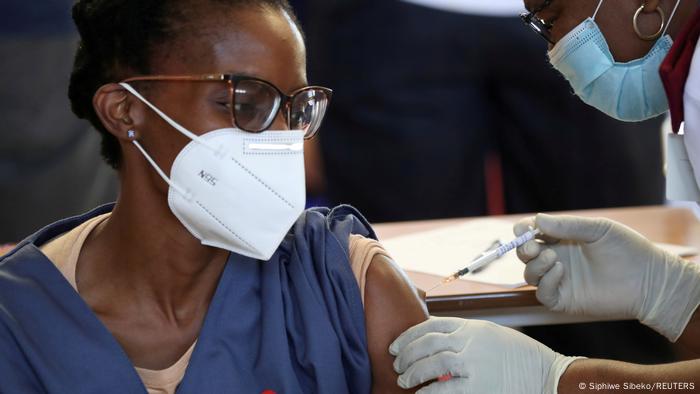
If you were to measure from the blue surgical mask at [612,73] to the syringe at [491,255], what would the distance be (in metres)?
0.34

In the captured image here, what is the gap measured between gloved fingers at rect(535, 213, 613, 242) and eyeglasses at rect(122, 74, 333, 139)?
2.21 feet

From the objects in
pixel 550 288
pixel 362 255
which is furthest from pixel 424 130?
pixel 362 255

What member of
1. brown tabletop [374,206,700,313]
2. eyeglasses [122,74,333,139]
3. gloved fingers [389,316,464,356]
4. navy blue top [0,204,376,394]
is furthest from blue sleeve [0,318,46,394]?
brown tabletop [374,206,700,313]

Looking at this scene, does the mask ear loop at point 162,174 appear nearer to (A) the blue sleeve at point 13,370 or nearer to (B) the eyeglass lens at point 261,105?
(B) the eyeglass lens at point 261,105

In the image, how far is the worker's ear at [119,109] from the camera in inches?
65.2

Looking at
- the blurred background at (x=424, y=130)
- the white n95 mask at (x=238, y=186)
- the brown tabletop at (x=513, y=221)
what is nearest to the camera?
the white n95 mask at (x=238, y=186)

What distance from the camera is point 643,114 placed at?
1.94m

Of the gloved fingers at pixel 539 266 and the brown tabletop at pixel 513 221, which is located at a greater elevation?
the gloved fingers at pixel 539 266

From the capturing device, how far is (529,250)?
201 centimetres

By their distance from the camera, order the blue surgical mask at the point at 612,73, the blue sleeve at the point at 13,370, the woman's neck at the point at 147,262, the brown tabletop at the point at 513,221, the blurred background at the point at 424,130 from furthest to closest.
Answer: the blurred background at the point at 424,130 < the brown tabletop at the point at 513,221 < the blue surgical mask at the point at 612,73 < the woman's neck at the point at 147,262 < the blue sleeve at the point at 13,370

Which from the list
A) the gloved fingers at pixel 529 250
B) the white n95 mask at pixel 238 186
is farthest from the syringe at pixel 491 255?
the white n95 mask at pixel 238 186

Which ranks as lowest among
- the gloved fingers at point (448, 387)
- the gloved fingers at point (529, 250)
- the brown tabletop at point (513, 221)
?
the gloved fingers at point (448, 387)

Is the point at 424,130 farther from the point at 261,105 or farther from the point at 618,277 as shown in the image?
the point at 261,105

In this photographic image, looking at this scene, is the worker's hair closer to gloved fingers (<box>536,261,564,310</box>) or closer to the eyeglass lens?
the eyeglass lens
